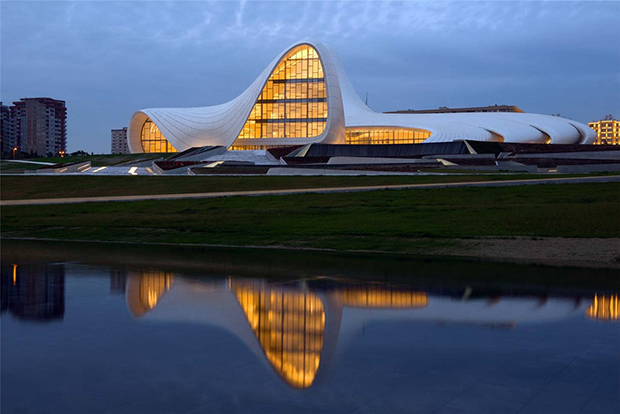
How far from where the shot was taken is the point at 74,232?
69.1 ft

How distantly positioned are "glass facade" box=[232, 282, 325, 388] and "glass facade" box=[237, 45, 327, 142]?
5662cm

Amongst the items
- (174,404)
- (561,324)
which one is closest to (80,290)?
(174,404)

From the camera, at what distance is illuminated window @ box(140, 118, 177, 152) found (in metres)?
73.9

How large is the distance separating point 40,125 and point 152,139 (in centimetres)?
9648

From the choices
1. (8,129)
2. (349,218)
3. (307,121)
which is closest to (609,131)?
(307,121)

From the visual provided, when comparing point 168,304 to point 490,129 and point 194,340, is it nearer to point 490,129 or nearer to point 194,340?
point 194,340

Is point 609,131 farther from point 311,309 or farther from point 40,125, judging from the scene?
point 311,309

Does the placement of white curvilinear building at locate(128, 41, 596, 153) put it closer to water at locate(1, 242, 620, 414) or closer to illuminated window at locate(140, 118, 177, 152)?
illuminated window at locate(140, 118, 177, 152)

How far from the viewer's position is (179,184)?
3312cm

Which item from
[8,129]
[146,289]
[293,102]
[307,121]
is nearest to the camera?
[146,289]

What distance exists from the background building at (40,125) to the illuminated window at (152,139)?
70604 millimetres

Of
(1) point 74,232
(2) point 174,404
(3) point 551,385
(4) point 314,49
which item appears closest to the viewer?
(2) point 174,404

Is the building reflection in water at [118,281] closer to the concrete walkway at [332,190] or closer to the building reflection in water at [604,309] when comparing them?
the building reflection in water at [604,309]

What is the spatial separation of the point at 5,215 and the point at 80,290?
16825 millimetres
